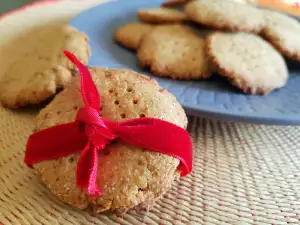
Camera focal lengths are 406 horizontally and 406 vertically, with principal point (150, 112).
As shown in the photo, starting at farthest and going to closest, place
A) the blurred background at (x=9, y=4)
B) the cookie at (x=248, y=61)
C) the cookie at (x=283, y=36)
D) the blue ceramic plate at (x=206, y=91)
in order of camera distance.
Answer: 1. the blurred background at (x=9, y=4)
2. the cookie at (x=283, y=36)
3. the cookie at (x=248, y=61)
4. the blue ceramic plate at (x=206, y=91)

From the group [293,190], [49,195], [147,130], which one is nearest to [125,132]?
[147,130]

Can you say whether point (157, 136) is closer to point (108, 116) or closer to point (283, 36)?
point (108, 116)

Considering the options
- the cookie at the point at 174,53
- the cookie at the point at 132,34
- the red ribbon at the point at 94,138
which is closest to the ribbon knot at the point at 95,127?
the red ribbon at the point at 94,138

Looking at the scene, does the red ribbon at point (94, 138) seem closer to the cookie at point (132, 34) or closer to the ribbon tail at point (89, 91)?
the ribbon tail at point (89, 91)

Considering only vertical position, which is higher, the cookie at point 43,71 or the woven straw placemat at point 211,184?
the cookie at point 43,71

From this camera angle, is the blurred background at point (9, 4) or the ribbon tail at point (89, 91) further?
the blurred background at point (9, 4)

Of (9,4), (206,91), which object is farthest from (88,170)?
(9,4)
